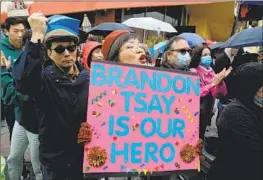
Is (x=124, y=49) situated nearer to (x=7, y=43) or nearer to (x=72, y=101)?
(x=72, y=101)

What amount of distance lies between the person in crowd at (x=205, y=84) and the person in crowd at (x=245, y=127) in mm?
1272

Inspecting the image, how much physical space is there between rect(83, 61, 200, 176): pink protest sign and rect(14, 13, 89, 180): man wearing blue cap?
0.65 ft

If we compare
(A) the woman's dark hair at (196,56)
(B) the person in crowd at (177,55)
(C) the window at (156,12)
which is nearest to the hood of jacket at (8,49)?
(B) the person in crowd at (177,55)

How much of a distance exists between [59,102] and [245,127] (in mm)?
1195

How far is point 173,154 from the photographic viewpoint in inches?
104

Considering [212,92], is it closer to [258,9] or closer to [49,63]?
[49,63]

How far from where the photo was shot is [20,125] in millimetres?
3650

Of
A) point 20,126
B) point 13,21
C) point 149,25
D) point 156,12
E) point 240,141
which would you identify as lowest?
point 20,126

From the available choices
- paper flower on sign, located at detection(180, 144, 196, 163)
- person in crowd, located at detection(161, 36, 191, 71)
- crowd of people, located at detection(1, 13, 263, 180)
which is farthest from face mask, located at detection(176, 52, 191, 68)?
paper flower on sign, located at detection(180, 144, 196, 163)

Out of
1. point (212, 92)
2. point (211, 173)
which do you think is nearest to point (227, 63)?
point (212, 92)

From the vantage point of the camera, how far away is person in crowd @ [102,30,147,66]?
284 cm

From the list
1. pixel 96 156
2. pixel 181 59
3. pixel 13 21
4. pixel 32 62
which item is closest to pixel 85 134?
pixel 96 156

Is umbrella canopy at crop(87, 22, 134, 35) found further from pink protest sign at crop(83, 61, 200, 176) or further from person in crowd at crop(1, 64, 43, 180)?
pink protest sign at crop(83, 61, 200, 176)

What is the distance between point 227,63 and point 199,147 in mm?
3460
